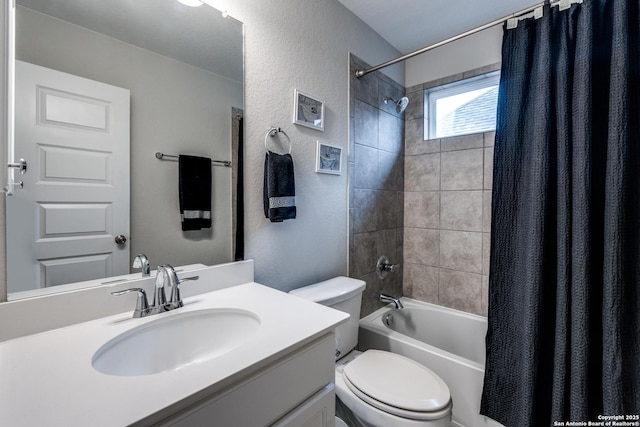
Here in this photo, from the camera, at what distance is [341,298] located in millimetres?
1379

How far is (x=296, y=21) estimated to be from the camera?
1.40 m

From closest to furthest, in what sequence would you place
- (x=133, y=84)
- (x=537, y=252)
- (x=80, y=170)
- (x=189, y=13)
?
(x=80, y=170) → (x=133, y=84) → (x=189, y=13) → (x=537, y=252)

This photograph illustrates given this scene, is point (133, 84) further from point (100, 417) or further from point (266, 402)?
point (266, 402)

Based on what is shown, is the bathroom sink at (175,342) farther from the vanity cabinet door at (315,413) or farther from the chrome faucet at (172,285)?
the vanity cabinet door at (315,413)

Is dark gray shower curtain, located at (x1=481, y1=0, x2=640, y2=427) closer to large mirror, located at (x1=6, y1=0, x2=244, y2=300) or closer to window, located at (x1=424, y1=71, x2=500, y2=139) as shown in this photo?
window, located at (x1=424, y1=71, x2=500, y2=139)

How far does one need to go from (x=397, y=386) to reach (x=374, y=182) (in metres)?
1.26

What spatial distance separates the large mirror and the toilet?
600mm

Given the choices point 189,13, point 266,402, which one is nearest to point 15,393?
point 266,402

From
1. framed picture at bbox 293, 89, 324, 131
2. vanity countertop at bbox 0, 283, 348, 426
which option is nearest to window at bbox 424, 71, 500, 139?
framed picture at bbox 293, 89, 324, 131

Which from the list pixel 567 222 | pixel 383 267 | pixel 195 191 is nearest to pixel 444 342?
pixel 383 267

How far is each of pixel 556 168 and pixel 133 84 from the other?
5.80ft

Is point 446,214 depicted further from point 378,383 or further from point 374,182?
point 378,383

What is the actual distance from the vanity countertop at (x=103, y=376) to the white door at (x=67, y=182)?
7.8 inches

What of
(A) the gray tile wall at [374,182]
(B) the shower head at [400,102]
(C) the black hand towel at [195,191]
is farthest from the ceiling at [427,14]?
(C) the black hand towel at [195,191]
